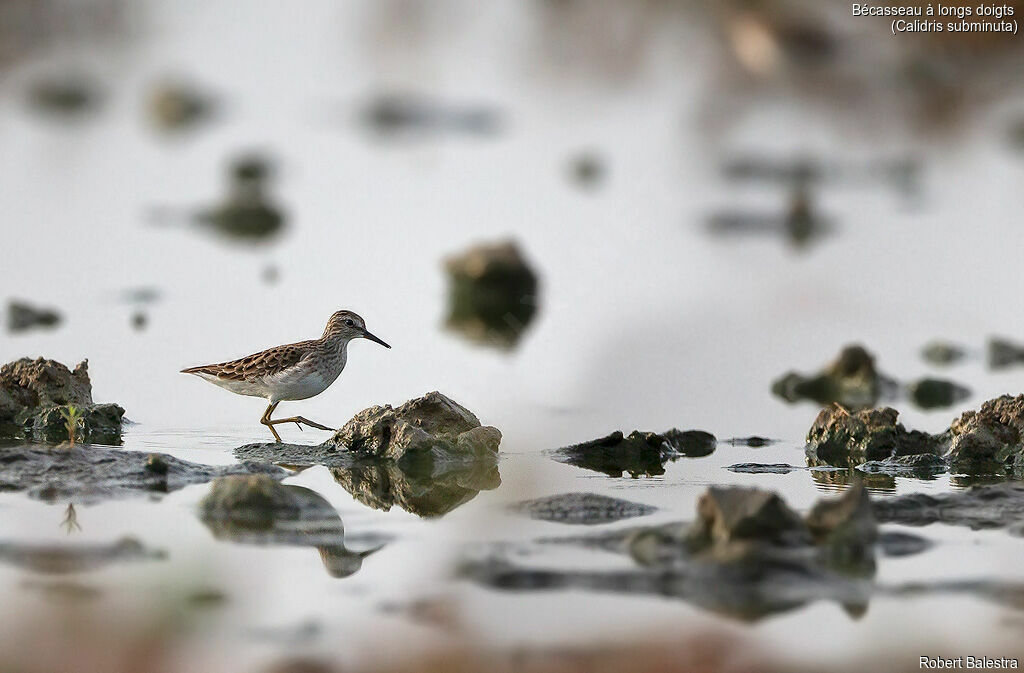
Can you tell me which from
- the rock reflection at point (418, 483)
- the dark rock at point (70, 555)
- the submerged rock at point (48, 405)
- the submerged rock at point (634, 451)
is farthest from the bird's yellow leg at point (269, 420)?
the dark rock at point (70, 555)

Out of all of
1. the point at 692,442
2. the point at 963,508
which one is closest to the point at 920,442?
the point at 692,442

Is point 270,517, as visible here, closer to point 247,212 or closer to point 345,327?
point 345,327

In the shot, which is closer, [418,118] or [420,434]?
[420,434]

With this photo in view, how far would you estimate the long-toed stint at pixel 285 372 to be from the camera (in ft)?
30.1

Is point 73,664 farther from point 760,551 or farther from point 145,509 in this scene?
point 760,551

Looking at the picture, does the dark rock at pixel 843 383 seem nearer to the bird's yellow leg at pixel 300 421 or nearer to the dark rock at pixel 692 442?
the dark rock at pixel 692 442

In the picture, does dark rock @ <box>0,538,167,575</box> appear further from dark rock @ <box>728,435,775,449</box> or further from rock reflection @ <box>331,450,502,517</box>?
dark rock @ <box>728,435,775,449</box>

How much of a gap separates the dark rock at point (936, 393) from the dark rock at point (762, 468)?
243cm

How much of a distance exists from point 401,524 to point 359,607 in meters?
1.27

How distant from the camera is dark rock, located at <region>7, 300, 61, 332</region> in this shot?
1190 centimetres

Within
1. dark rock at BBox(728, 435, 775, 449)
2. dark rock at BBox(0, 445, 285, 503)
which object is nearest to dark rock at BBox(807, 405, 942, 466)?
dark rock at BBox(728, 435, 775, 449)

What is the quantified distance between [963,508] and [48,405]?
16.6 feet

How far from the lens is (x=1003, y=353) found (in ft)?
39.1

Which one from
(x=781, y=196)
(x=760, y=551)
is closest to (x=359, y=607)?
(x=760, y=551)
